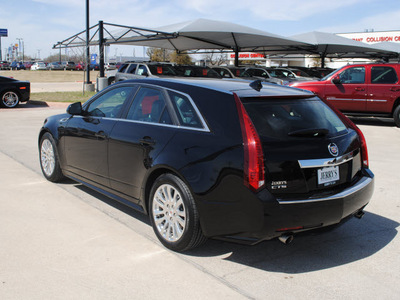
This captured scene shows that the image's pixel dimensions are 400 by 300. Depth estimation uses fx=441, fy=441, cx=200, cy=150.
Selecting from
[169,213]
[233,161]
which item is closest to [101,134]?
[169,213]

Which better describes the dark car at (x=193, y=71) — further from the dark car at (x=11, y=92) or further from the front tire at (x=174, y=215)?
the front tire at (x=174, y=215)

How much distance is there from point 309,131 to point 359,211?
1.00m

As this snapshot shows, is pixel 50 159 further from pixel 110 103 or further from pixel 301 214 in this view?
pixel 301 214

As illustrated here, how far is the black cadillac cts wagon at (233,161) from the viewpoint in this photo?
340 cm

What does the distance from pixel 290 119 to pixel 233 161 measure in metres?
0.71

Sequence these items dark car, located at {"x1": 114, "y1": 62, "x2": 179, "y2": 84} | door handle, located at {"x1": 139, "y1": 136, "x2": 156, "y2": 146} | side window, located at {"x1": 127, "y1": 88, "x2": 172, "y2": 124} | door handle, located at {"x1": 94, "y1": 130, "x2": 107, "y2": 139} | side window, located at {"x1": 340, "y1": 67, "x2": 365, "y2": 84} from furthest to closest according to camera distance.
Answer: dark car, located at {"x1": 114, "y1": 62, "x2": 179, "y2": 84} < side window, located at {"x1": 340, "y1": 67, "x2": 365, "y2": 84} < door handle, located at {"x1": 94, "y1": 130, "x2": 107, "y2": 139} < side window, located at {"x1": 127, "y1": 88, "x2": 172, "y2": 124} < door handle, located at {"x1": 139, "y1": 136, "x2": 156, "y2": 146}

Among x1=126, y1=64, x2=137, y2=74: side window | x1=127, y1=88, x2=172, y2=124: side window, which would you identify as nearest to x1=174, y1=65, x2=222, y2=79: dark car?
x1=126, y1=64, x2=137, y2=74: side window

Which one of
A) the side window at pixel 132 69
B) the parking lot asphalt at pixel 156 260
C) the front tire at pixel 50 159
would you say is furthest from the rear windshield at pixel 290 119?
the side window at pixel 132 69

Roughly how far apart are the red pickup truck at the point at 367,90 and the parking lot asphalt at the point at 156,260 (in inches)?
310

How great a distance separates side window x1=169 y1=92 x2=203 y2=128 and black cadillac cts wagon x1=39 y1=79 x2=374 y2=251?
0.01 meters

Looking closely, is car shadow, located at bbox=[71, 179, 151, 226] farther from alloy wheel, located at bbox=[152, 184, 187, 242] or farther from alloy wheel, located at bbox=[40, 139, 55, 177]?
alloy wheel, located at bbox=[152, 184, 187, 242]

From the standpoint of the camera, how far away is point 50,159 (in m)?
6.15

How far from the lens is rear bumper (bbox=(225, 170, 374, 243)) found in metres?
3.35

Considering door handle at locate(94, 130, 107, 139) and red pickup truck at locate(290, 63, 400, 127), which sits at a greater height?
red pickup truck at locate(290, 63, 400, 127)
